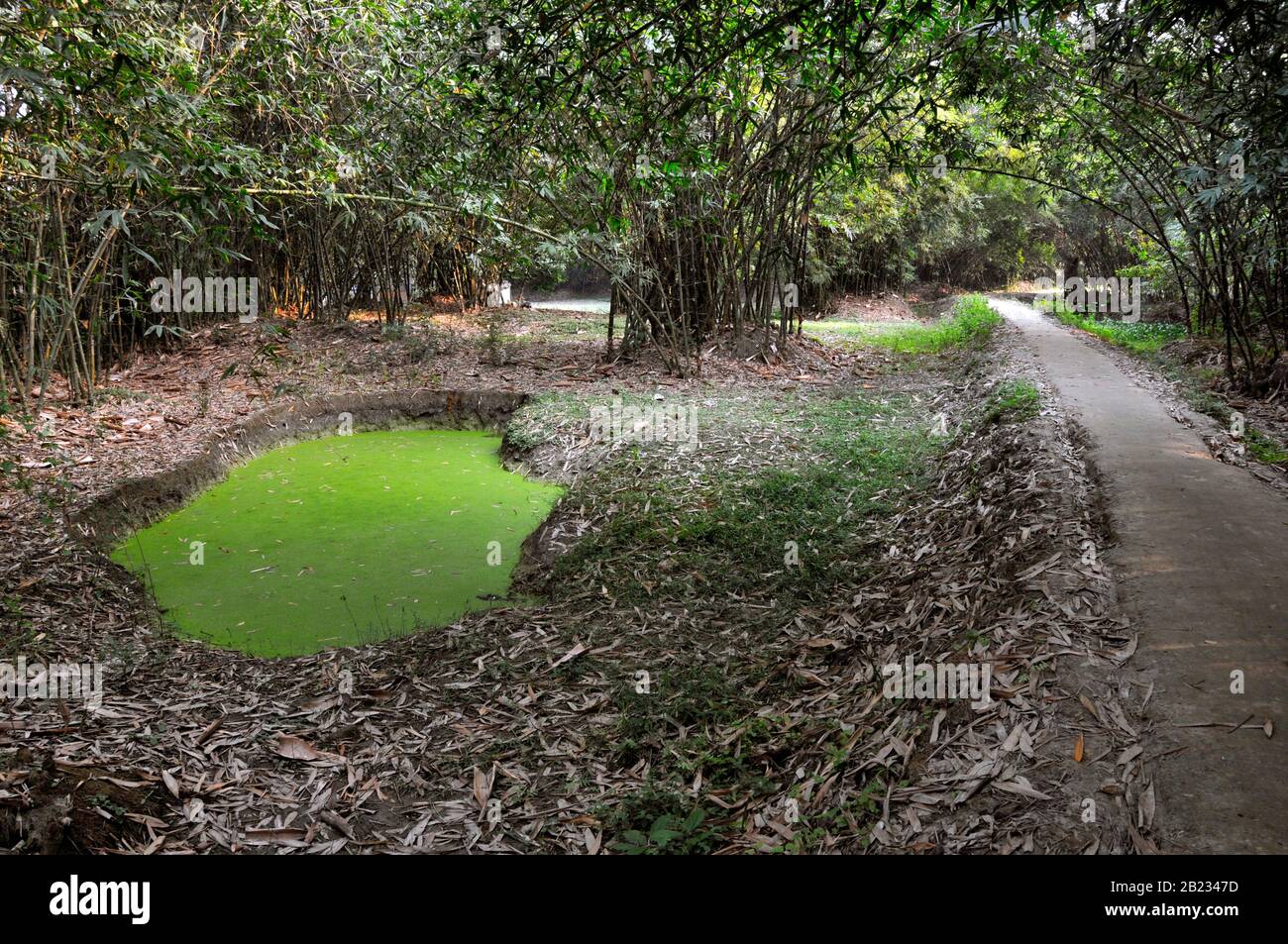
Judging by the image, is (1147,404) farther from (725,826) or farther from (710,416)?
(725,826)

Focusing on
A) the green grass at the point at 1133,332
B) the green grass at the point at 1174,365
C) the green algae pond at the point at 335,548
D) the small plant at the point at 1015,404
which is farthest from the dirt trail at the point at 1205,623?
the green grass at the point at 1133,332

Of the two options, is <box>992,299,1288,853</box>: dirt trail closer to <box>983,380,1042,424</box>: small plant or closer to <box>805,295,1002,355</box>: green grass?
<box>983,380,1042,424</box>: small plant

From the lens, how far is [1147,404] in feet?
20.2

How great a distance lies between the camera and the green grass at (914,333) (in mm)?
11609

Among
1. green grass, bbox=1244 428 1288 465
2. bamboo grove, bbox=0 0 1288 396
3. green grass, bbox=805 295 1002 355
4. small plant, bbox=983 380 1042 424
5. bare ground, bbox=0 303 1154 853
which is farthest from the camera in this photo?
green grass, bbox=805 295 1002 355

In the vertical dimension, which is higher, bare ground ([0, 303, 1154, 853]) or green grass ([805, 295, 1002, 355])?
green grass ([805, 295, 1002, 355])

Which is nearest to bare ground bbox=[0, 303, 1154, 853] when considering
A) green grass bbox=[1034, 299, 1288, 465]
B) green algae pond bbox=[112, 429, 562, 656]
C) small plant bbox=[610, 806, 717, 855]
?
small plant bbox=[610, 806, 717, 855]

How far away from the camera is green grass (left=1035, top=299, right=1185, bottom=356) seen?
10295mm

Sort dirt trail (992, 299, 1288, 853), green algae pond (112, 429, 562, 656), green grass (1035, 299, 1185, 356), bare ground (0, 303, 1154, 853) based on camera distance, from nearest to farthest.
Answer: dirt trail (992, 299, 1288, 853) < bare ground (0, 303, 1154, 853) < green algae pond (112, 429, 562, 656) < green grass (1035, 299, 1185, 356)

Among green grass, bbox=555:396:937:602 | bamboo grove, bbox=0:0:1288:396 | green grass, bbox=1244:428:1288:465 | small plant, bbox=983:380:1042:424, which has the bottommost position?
green grass, bbox=555:396:937:602

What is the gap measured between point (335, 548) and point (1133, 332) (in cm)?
1189

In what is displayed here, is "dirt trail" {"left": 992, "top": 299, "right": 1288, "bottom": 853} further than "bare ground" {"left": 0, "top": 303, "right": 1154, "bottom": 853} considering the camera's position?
No

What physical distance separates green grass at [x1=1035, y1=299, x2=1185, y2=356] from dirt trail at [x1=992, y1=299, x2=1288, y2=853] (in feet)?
20.4
